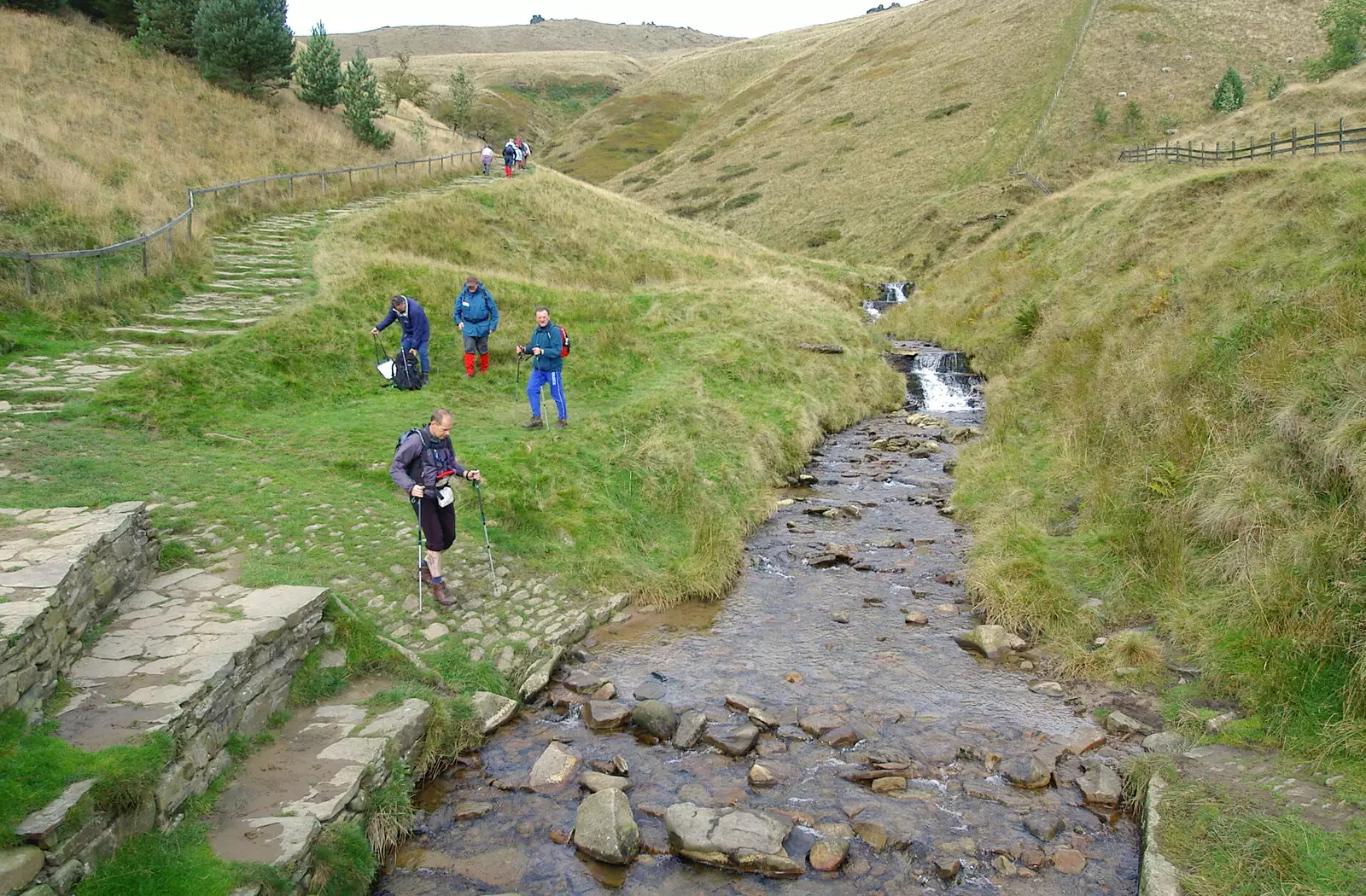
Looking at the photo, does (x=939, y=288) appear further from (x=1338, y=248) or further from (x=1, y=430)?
(x=1, y=430)

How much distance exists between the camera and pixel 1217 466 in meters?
11.0

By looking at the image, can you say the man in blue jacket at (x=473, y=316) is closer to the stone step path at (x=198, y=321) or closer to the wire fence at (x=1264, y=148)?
the stone step path at (x=198, y=321)

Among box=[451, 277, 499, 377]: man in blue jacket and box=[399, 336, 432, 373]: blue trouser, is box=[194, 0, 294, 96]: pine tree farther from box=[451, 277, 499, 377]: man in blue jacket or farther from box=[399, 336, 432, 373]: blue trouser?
box=[399, 336, 432, 373]: blue trouser

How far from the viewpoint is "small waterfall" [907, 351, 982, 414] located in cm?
2448

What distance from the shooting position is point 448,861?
6.95m

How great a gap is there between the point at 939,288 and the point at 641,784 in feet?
106

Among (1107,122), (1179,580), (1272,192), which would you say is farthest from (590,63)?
(1179,580)

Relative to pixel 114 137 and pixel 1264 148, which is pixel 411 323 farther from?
pixel 1264 148

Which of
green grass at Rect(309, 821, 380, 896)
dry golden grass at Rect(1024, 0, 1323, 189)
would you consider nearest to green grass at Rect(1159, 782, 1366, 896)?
green grass at Rect(309, 821, 380, 896)

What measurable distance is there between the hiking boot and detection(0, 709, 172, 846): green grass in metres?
3.92

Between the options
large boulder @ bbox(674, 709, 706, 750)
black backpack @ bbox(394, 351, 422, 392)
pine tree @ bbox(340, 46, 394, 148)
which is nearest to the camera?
large boulder @ bbox(674, 709, 706, 750)

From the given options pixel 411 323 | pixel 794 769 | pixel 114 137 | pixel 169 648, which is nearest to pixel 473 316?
pixel 411 323

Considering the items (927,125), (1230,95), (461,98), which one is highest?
(461,98)

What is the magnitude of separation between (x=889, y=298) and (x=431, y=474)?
3385 centimetres
